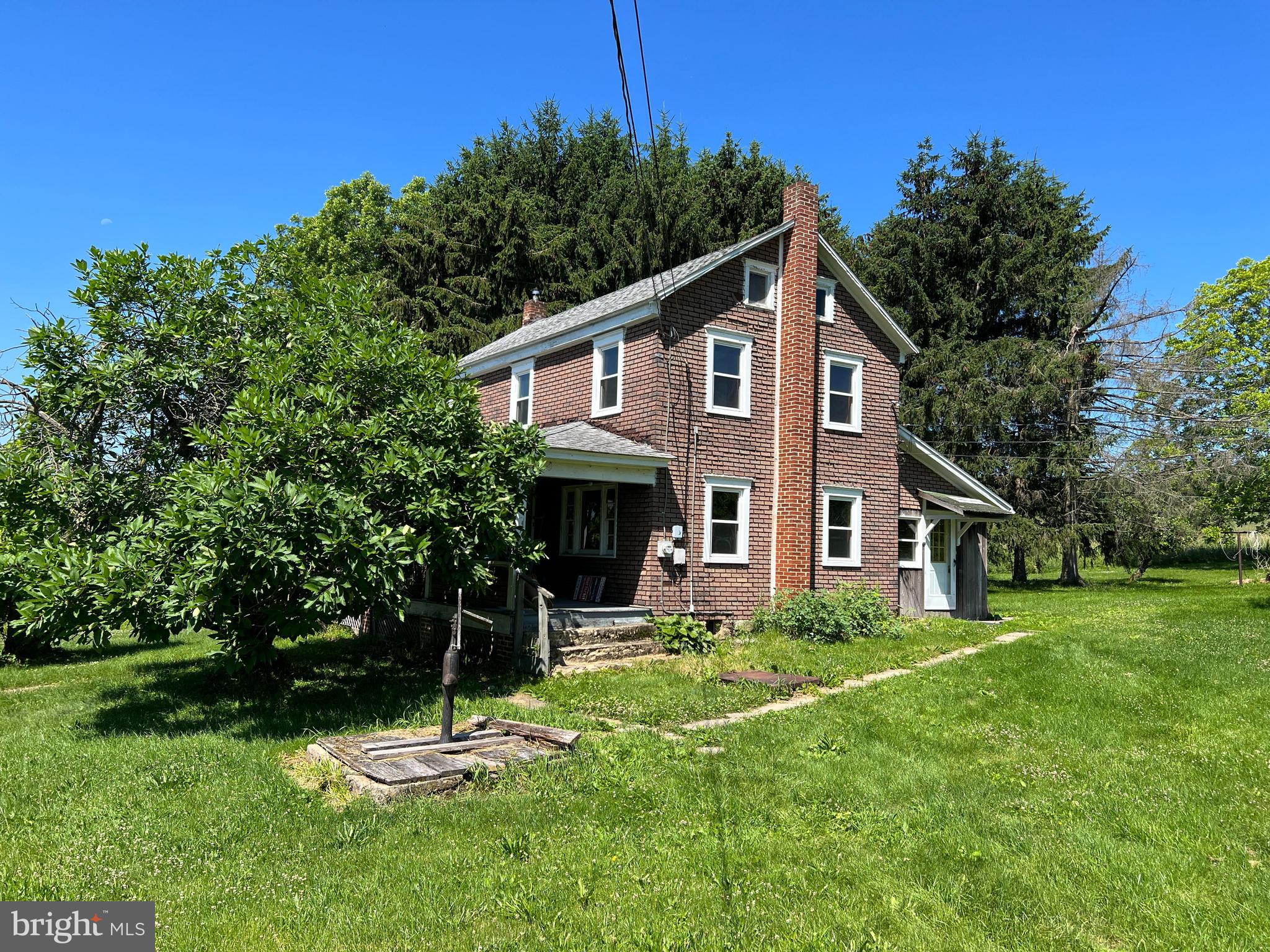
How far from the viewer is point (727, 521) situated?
663 inches

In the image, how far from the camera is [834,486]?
18281 mm

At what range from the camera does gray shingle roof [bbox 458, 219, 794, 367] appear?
16.4 metres

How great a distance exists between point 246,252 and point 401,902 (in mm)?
10236

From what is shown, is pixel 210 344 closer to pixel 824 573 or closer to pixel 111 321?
pixel 111 321

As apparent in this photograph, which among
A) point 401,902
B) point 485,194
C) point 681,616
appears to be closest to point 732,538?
point 681,616

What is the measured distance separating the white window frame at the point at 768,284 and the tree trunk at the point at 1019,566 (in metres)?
19.0

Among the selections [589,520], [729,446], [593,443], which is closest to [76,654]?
[589,520]

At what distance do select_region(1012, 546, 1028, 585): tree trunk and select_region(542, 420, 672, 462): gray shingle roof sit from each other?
2120 centimetres

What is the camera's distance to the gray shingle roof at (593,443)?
14.5 meters

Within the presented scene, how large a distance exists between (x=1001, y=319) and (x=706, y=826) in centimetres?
3275

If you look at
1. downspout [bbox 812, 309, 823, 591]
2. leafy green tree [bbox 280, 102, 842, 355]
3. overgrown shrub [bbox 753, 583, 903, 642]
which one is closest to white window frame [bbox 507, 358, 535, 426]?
downspout [bbox 812, 309, 823, 591]

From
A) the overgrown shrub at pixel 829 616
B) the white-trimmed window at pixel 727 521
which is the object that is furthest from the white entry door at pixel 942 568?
the white-trimmed window at pixel 727 521

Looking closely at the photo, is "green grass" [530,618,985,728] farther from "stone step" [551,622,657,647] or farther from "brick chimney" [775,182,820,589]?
"brick chimney" [775,182,820,589]

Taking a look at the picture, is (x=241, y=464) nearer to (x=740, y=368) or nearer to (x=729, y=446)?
(x=729, y=446)
